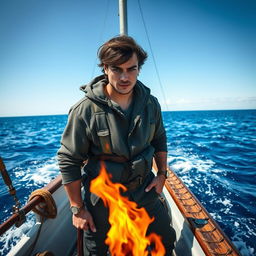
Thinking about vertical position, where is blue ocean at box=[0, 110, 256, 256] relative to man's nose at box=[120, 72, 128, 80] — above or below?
below

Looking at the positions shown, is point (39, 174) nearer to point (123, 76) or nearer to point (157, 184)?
point (157, 184)

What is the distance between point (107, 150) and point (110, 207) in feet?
1.81

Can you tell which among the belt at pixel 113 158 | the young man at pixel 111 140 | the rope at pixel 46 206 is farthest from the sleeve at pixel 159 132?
the rope at pixel 46 206

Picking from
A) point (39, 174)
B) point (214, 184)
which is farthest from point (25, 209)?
point (39, 174)

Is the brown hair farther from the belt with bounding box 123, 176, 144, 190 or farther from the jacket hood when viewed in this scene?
the belt with bounding box 123, 176, 144, 190

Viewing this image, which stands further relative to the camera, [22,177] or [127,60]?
[22,177]

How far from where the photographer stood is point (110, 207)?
1.52 meters

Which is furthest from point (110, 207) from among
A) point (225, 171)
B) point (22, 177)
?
point (22, 177)

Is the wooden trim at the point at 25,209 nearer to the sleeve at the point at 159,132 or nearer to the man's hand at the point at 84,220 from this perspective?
the man's hand at the point at 84,220

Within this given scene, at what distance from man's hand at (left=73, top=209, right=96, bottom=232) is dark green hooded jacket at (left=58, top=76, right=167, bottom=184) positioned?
351 millimetres

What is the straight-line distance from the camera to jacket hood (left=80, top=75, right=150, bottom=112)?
1.42m

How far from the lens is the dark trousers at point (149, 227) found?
1.54 metres

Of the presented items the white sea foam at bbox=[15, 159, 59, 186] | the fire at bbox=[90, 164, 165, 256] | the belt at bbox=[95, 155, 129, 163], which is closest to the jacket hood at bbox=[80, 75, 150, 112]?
the belt at bbox=[95, 155, 129, 163]

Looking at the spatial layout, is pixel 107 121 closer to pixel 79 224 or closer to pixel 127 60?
pixel 127 60
